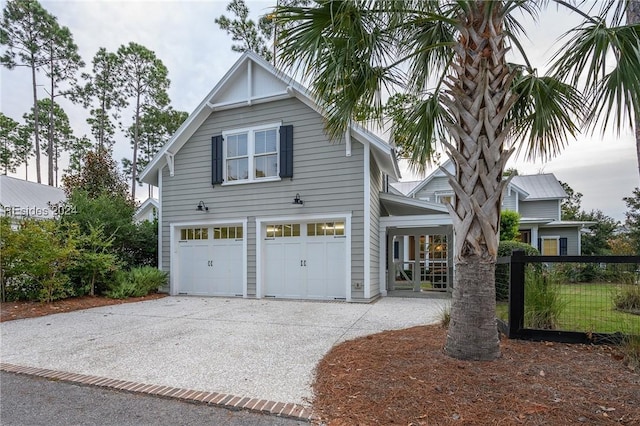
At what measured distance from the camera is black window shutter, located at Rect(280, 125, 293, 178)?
9.37 meters

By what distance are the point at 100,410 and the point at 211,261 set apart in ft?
24.9

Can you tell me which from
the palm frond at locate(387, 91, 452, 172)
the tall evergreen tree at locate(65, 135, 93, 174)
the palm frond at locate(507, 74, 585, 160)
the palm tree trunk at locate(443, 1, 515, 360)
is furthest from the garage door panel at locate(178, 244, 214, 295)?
the tall evergreen tree at locate(65, 135, 93, 174)

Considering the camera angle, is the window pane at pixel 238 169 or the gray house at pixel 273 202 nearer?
the gray house at pixel 273 202

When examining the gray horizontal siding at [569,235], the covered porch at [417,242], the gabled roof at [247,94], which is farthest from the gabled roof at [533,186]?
the gabled roof at [247,94]

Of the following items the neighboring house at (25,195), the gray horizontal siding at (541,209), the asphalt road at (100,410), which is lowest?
the asphalt road at (100,410)

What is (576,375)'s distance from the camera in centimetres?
331

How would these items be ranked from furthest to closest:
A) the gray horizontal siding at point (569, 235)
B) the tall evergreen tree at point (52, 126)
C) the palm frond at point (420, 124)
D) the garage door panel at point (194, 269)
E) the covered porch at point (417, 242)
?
the tall evergreen tree at point (52, 126)
the gray horizontal siding at point (569, 235)
the garage door panel at point (194, 269)
the covered porch at point (417, 242)
the palm frond at point (420, 124)

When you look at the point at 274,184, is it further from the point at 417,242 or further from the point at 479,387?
the point at 479,387

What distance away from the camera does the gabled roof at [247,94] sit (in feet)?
30.4

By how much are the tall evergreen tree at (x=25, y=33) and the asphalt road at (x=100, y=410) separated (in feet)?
66.8

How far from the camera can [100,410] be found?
295 centimetres

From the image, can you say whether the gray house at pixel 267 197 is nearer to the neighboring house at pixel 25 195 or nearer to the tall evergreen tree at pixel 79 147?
the neighboring house at pixel 25 195

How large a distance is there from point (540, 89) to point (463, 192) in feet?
7.09

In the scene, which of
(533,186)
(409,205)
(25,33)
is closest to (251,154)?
(409,205)
